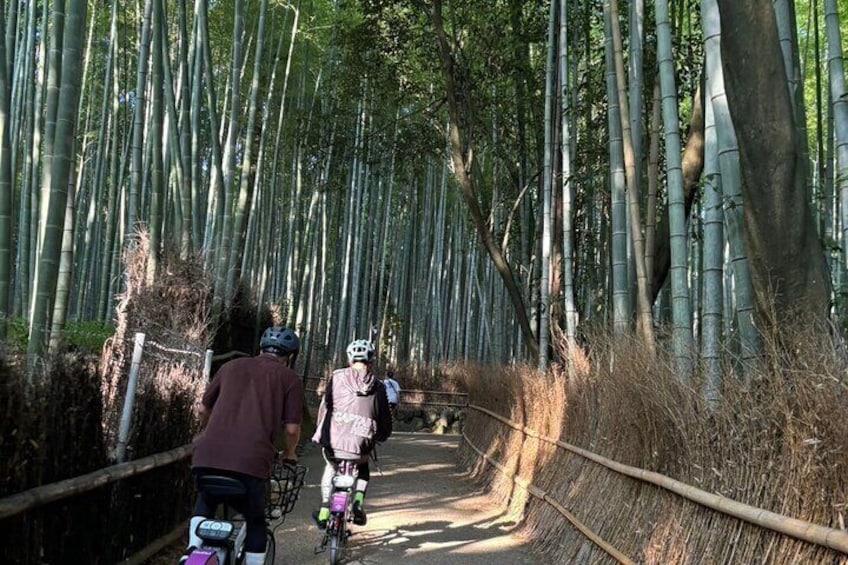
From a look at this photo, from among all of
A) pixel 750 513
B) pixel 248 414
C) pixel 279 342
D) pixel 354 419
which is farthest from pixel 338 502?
pixel 750 513

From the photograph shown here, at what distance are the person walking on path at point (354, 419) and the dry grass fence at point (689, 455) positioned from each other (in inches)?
50.4

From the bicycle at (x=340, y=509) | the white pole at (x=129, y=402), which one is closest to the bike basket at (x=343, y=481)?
the bicycle at (x=340, y=509)

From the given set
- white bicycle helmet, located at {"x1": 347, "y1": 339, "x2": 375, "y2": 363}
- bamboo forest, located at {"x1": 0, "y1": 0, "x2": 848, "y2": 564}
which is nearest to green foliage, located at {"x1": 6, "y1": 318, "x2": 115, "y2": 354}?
bamboo forest, located at {"x1": 0, "y1": 0, "x2": 848, "y2": 564}

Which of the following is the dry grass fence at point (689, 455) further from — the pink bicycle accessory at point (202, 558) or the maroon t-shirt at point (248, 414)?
the pink bicycle accessory at point (202, 558)

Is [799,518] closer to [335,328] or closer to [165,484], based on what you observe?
[165,484]

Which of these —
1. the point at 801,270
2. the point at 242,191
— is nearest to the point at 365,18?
the point at 242,191

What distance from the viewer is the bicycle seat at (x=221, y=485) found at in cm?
308

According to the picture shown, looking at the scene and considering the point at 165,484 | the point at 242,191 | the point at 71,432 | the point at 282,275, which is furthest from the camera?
the point at 282,275

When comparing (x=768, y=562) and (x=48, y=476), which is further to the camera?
(x=48, y=476)

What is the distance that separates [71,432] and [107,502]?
60 centimetres

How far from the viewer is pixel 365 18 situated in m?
11.2

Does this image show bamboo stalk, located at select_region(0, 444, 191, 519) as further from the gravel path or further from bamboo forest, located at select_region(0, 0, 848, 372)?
the gravel path

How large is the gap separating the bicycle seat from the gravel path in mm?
1997

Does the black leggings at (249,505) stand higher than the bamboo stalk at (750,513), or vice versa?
the bamboo stalk at (750,513)
